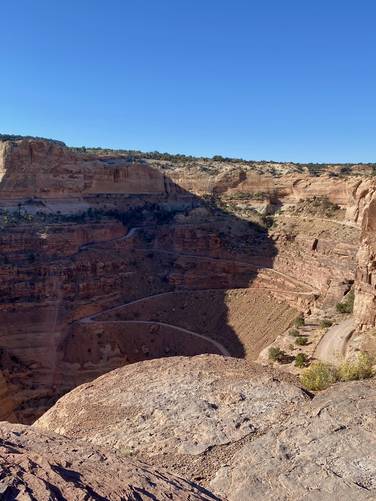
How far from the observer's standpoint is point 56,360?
3466cm

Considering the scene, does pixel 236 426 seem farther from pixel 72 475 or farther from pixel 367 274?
pixel 367 274

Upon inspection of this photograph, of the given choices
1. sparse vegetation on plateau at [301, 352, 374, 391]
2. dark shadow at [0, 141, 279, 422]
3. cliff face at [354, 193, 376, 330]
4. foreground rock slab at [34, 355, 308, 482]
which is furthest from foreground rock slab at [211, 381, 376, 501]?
dark shadow at [0, 141, 279, 422]

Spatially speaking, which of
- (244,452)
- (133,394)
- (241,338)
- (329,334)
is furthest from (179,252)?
(244,452)

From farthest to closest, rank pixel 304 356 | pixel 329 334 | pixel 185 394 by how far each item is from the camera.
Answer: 1. pixel 329 334
2. pixel 304 356
3. pixel 185 394

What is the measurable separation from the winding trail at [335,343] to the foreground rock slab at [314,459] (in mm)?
12338

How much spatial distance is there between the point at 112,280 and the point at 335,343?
2246 cm

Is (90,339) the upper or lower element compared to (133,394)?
lower

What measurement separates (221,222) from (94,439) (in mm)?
40473

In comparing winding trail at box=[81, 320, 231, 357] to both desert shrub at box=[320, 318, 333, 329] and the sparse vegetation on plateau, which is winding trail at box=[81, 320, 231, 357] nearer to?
desert shrub at box=[320, 318, 333, 329]

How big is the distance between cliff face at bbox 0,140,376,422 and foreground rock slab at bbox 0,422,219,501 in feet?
61.3

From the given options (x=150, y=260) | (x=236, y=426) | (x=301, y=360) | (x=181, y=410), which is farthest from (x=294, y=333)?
(x=150, y=260)

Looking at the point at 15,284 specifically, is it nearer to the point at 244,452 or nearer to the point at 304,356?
the point at 304,356

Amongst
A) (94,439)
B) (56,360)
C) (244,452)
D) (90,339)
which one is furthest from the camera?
(90,339)

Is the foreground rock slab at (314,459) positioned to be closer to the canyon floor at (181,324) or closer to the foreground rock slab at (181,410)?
the canyon floor at (181,324)
